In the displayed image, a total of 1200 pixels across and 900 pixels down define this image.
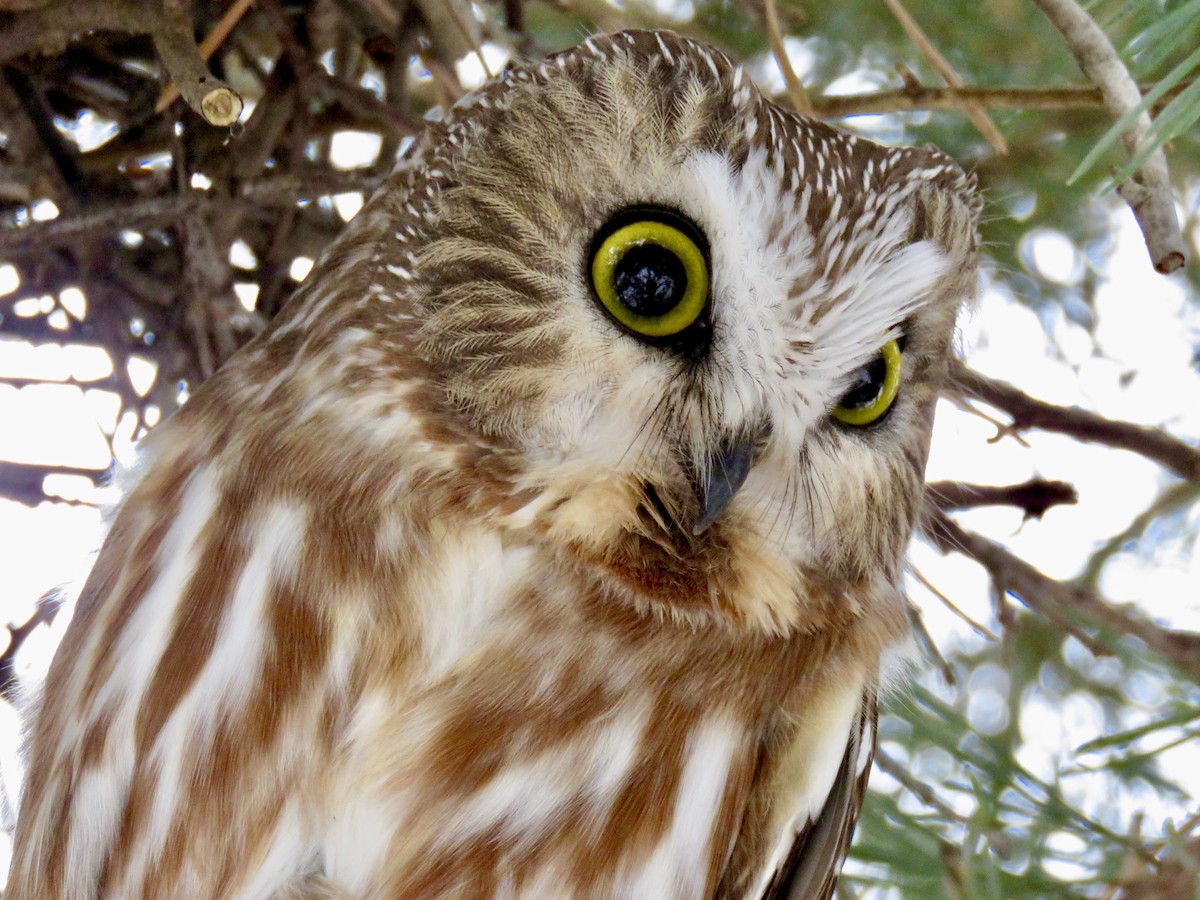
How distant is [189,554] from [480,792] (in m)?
0.42

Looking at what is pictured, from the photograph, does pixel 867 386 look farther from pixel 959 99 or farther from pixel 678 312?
pixel 959 99

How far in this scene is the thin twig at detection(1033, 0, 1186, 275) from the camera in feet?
3.43

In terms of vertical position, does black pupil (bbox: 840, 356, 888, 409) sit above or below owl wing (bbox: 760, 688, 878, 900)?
above

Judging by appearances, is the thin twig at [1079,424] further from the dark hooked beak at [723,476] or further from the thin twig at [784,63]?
the dark hooked beak at [723,476]

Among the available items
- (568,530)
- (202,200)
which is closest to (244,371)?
(202,200)

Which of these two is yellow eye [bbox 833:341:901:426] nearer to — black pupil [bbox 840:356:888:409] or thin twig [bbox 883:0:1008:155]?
black pupil [bbox 840:356:888:409]

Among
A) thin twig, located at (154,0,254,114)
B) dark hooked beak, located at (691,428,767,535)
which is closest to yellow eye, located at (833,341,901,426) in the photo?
dark hooked beak, located at (691,428,767,535)

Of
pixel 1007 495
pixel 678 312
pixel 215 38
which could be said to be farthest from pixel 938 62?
pixel 215 38

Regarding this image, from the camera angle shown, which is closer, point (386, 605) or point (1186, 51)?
point (386, 605)

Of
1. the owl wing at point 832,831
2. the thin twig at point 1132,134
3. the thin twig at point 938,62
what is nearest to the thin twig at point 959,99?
the thin twig at point 938,62

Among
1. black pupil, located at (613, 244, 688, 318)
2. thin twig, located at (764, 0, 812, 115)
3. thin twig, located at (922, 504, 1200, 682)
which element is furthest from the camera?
thin twig, located at (922, 504, 1200, 682)

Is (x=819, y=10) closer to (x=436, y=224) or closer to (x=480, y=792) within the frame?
(x=436, y=224)

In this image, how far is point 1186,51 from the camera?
1.60m

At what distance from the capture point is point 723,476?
49.3 inches
